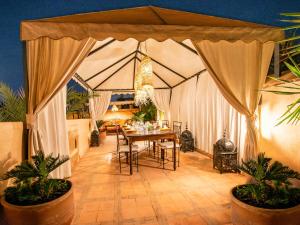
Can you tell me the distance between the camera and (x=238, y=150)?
3730 millimetres

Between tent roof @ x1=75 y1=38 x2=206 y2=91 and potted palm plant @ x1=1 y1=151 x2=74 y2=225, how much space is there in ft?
9.19

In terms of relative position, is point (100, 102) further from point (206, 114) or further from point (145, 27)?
point (145, 27)

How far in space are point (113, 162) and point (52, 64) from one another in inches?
115

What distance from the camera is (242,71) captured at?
2783mm

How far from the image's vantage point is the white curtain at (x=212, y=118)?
3809 millimetres

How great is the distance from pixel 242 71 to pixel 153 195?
2198mm

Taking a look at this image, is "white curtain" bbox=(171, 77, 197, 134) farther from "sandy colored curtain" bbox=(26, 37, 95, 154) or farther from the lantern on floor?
"sandy colored curtain" bbox=(26, 37, 95, 154)

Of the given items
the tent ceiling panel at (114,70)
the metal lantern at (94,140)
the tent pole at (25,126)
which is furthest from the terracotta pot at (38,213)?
the metal lantern at (94,140)

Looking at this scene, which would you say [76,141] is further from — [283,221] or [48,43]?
[283,221]

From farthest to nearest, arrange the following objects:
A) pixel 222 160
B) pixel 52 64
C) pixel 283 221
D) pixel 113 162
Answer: pixel 113 162, pixel 222 160, pixel 52 64, pixel 283 221

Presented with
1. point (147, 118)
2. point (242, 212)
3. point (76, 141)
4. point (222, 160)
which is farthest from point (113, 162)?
point (147, 118)

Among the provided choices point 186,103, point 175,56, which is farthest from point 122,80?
point 175,56

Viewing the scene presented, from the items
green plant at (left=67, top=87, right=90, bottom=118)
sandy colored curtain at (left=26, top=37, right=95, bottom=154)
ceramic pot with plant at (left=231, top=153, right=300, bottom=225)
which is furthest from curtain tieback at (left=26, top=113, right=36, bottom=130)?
ceramic pot with plant at (left=231, top=153, right=300, bottom=225)

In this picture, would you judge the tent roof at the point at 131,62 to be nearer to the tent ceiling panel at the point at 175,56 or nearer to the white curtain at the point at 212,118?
the tent ceiling panel at the point at 175,56
